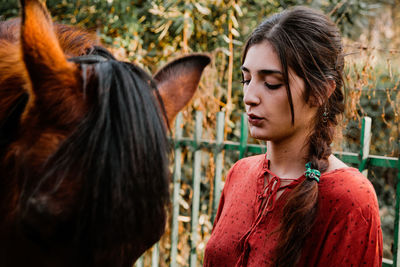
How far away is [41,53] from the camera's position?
47.0 inches

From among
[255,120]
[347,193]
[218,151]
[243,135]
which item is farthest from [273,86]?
[218,151]

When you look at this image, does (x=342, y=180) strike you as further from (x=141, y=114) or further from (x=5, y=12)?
(x=5, y=12)

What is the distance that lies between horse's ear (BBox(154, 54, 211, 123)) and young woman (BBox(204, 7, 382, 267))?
259 millimetres

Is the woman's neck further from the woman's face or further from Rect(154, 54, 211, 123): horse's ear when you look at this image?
Rect(154, 54, 211, 123): horse's ear

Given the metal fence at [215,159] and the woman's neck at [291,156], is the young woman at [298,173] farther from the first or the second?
the metal fence at [215,159]

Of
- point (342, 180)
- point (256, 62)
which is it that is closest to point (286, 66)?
point (256, 62)

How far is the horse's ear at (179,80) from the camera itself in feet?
5.63

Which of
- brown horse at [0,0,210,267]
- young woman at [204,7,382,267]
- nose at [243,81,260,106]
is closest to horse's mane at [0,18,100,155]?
brown horse at [0,0,210,267]

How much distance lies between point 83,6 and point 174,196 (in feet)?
11.6

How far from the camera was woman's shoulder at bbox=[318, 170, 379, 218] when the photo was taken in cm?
149

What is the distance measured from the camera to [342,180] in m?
1.58

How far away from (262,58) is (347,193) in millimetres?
733

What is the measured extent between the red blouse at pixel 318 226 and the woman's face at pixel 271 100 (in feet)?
A: 0.86

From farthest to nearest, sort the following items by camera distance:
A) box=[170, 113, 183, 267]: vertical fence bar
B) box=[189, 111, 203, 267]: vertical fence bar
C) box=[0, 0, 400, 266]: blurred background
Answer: box=[0, 0, 400, 266]: blurred background
box=[170, 113, 183, 267]: vertical fence bar
box=[189, 111, 203, 267]: vertical fence bar
